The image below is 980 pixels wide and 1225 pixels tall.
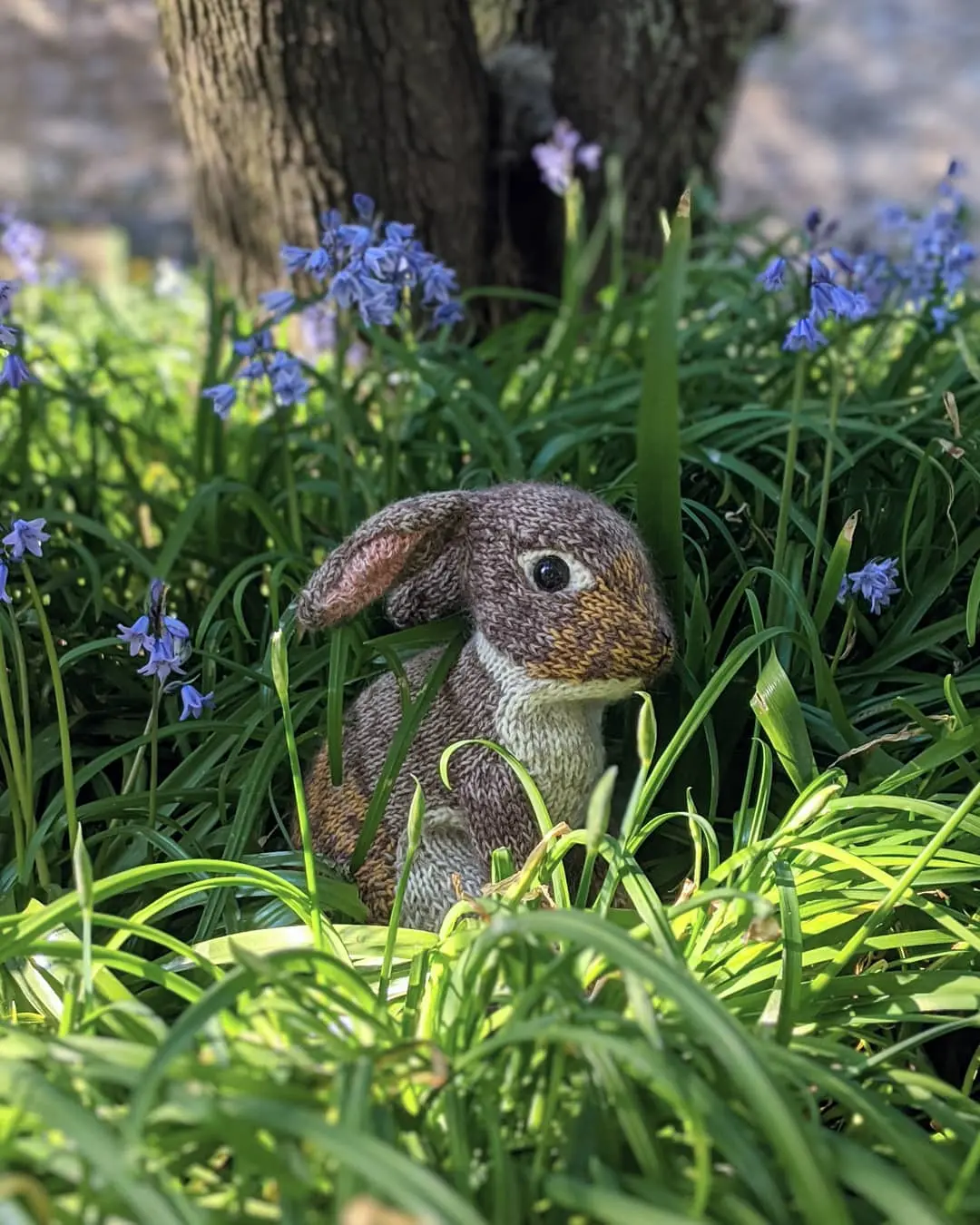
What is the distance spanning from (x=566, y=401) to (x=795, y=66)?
8.44m

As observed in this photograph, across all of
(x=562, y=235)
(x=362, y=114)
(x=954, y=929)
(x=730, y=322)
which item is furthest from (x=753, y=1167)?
(x=562, y=235)

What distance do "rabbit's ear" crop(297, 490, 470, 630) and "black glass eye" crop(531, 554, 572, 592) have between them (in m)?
0.12

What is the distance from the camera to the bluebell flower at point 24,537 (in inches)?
51.1

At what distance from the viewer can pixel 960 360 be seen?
A: 2043 mm

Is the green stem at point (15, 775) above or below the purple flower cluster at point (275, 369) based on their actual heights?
below

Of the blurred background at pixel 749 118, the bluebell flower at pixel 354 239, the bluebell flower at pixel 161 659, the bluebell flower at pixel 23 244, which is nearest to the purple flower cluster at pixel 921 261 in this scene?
the bluebell flower at pixel 354 239

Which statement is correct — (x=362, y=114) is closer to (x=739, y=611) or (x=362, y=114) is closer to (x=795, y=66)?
(x=739, y=611)

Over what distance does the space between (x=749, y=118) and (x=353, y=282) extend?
850 centimetres

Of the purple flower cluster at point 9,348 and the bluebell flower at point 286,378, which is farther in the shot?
the bluebell flower at point 286,378

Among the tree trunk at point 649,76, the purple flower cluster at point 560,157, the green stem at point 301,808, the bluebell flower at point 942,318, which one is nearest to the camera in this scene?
the green stem at point 301,808

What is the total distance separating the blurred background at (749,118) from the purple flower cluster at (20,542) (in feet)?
17.4

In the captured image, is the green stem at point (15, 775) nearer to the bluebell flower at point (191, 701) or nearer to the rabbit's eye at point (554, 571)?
the bluebell flower at point (191, 701)

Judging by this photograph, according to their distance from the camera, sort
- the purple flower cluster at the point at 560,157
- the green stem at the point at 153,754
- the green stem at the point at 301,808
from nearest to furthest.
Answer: the green stem at the point at 301,808 → the green stem at the point at 153,754 → the purple flower cluster at the point at 560,157

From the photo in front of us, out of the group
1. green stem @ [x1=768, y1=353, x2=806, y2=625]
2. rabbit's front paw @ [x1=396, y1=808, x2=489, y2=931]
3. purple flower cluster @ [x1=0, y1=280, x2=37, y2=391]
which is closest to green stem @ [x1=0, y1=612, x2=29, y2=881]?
purple flower cluster @ [x1=0, y1=280, x2=37, y2=391]
